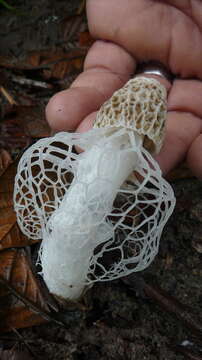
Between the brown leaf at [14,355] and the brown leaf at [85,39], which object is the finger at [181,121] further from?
the brown leaf at [14,355]

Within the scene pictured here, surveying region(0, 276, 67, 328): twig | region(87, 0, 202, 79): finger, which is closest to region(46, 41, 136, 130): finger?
region(87, 0, 202, 79): finger

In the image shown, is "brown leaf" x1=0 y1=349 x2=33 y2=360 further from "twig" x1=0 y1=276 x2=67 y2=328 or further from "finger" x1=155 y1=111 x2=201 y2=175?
"finger" x1=155 y1=111 x2=201 y2=175

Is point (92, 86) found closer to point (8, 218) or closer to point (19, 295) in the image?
point (8, 218)

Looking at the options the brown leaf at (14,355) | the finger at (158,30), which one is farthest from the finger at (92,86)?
the brown leaf at (14,355)

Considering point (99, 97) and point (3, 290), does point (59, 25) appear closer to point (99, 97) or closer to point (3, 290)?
point (99, 97)


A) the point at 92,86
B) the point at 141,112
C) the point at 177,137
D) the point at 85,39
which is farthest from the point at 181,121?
the point at 85,39

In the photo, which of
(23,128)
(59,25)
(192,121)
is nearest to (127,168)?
(192,121)

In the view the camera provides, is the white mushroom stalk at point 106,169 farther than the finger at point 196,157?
No
